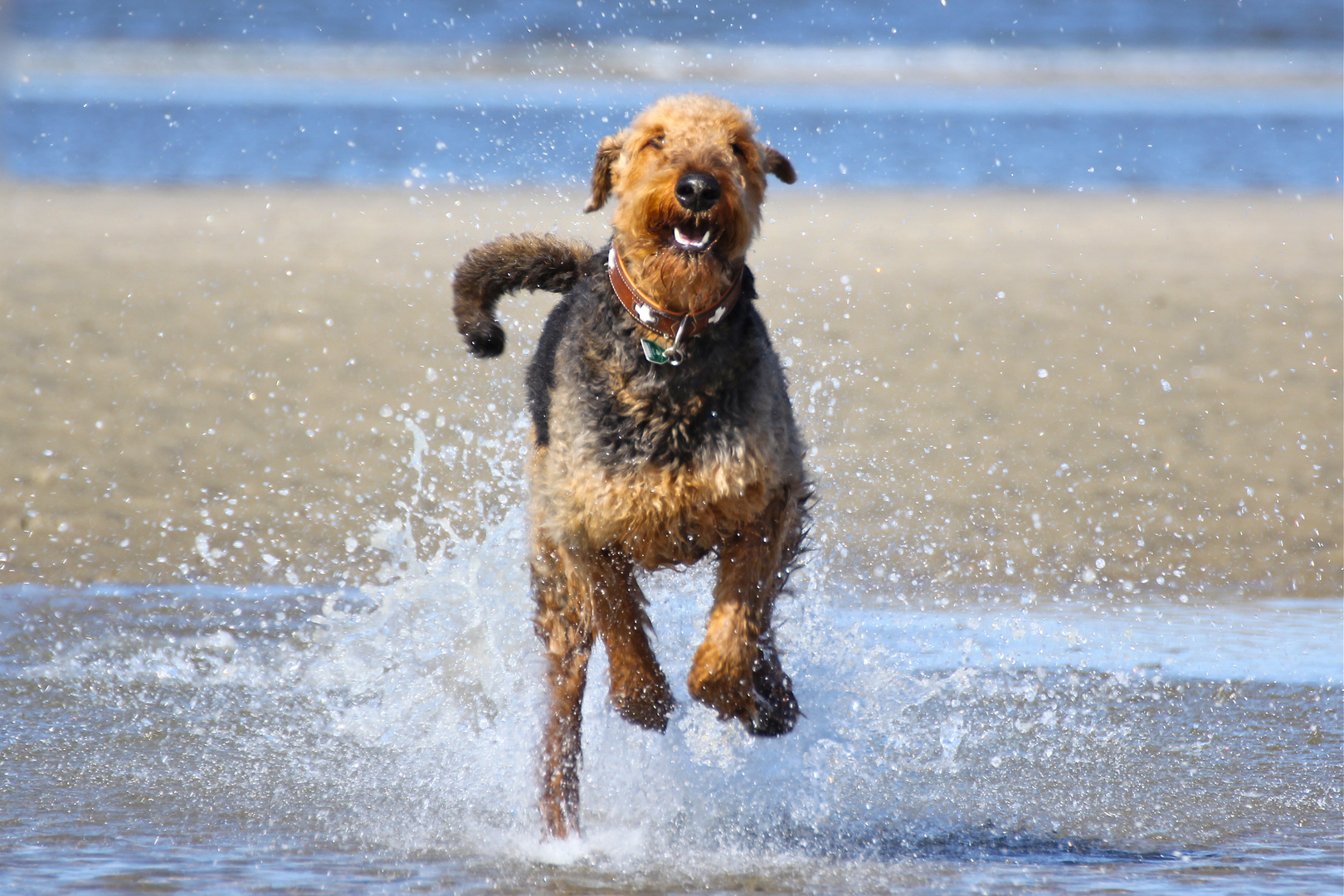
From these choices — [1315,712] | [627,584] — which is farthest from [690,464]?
[1315,712]

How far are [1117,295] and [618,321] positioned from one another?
7796 millimetres

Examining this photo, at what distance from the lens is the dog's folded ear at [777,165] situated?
368 centimetres

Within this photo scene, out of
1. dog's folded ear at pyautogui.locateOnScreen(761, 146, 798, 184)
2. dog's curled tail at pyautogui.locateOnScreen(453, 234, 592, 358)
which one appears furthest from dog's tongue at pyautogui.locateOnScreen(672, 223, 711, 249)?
dog's curled tail at pyautogui.locateOnScreen(453, 234, 592, 358)

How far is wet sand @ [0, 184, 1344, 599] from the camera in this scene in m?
6.20

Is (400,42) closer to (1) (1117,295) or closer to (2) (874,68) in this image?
(2) (874,68)

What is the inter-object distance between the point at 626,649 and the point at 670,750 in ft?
1.95

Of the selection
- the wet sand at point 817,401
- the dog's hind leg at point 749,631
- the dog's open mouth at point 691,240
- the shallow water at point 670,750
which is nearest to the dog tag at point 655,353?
the dog's open mouth at point 691,240

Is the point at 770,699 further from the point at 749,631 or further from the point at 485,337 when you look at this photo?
the point at 485,337

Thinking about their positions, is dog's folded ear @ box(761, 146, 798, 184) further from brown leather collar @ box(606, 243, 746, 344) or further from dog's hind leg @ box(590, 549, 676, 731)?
dog's hind leg @ box(590, 549, 676, 731)

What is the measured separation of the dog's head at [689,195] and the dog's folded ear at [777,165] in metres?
0.02

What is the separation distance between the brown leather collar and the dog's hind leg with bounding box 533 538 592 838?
27.1 inches

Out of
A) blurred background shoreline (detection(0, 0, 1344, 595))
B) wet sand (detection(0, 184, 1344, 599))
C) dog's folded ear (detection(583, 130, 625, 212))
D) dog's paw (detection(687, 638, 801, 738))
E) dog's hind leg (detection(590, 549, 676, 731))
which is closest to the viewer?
dog's paw (detection(687, 638, 801, 738))

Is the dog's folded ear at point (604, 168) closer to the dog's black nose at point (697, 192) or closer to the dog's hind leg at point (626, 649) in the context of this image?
the dog's black nose at point (697, 192)

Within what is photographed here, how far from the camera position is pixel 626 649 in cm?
353
